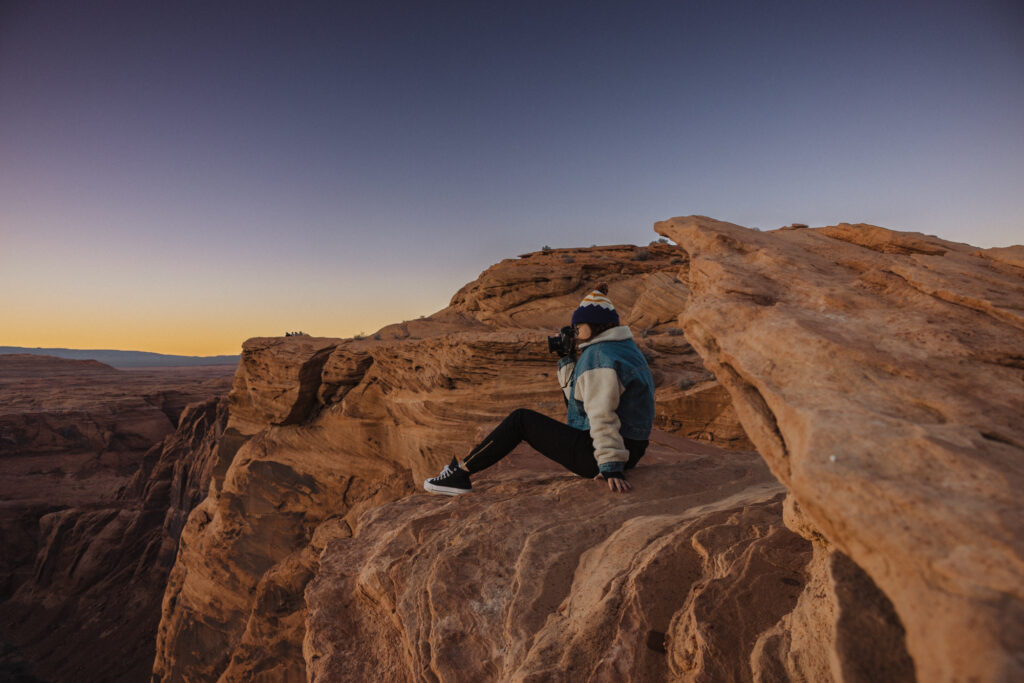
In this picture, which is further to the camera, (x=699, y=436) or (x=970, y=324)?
(x=699, y=436)

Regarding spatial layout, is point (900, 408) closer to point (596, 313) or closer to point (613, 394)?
point (613, 394)

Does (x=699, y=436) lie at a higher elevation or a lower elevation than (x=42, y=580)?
higher

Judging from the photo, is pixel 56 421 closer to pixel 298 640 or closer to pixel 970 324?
pixel 298 640

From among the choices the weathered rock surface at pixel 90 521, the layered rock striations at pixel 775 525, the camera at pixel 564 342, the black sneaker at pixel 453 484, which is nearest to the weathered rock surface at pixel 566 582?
the layered rock striations at pixel 775 525

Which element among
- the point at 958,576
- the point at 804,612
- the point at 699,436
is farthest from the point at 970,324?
the point at 699,436

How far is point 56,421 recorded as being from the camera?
2588 centimetres

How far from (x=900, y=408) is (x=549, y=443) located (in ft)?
8.67

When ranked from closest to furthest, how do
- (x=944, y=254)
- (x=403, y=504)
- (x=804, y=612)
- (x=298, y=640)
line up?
(x=804, y=612) → (x=944, y=254) → (x=403, y=504) → (x=298, y=640)

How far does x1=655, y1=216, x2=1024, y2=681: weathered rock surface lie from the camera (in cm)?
116

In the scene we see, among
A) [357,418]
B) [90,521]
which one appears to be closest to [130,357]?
[90,521]

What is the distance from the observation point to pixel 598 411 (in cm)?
359

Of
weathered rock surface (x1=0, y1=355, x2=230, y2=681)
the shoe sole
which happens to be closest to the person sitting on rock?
the shoe sole

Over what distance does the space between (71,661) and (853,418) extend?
2302cm

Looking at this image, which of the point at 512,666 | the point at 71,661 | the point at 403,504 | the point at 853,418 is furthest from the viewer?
the point at 71,661
